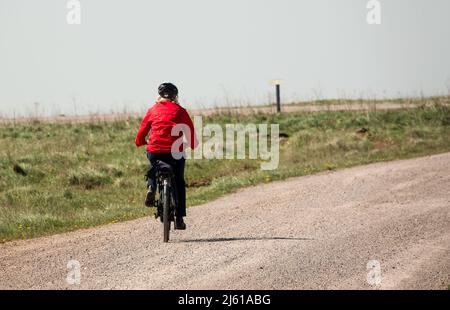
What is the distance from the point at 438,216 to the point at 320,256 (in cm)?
377

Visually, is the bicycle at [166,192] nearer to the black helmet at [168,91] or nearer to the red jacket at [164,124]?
the red jacket at [164,124]

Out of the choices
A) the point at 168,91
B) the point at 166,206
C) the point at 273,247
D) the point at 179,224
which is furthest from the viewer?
the point at 179,224

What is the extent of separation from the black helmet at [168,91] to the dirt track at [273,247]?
2.23 m

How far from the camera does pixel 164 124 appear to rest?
1193 cm

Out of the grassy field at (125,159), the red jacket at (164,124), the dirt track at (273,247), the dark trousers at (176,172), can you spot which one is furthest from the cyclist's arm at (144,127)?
the grassy field at (125,159)

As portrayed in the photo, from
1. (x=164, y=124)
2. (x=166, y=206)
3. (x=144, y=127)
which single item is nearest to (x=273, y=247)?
(x=166, y=206)

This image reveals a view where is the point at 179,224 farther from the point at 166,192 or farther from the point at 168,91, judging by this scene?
the point at 168,91

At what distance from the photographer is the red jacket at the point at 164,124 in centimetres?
1190

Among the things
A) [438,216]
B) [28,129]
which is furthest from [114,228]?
[28,129]

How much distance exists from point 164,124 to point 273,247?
8.22 ft

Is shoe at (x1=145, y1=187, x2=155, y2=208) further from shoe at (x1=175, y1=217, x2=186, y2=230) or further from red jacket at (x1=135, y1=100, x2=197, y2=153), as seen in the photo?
red jacket at (x1=135, y1=100, x2=197, y2=153)

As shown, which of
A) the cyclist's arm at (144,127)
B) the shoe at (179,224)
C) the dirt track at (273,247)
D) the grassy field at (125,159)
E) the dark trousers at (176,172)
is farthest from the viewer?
the grassy field at (125,159)

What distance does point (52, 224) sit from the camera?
15562 millimetres

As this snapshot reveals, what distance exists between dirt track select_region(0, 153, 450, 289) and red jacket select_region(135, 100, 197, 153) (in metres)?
1.47
